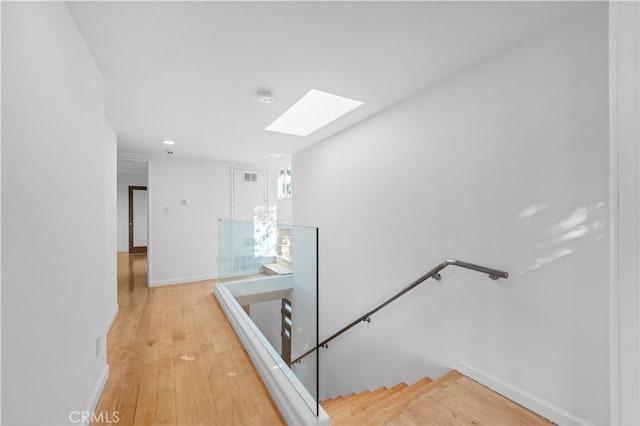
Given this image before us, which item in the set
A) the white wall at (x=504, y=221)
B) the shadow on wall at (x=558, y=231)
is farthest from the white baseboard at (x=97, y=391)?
the shadow on wall at (x=558, y=231)

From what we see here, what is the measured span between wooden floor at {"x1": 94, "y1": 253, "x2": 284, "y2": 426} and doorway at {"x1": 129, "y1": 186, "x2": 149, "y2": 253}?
571cm

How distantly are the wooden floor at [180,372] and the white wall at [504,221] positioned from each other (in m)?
1.41

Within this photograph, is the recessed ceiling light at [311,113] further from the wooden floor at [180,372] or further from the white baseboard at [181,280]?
the white baseboard at [181,280]

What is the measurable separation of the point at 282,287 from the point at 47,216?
1.78 m

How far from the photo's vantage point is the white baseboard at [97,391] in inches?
67.2

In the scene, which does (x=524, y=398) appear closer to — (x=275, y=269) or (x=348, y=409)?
(x=348, y=409)

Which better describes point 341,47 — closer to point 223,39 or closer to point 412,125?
point 223,39

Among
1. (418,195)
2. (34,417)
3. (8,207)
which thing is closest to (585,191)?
(418,195)

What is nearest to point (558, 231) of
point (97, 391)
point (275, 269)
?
point (275, 269)

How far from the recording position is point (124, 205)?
8.48 meters

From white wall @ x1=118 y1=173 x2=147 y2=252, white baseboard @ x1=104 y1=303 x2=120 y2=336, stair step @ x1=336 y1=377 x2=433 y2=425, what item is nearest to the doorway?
white wall @ x1=118 y1=173 x2=147 y2=252

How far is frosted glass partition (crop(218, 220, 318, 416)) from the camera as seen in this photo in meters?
1.88

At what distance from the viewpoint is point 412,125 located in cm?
247

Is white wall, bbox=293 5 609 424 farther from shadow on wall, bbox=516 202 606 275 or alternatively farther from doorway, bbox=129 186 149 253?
doorway, bbox=129 186 149 253
